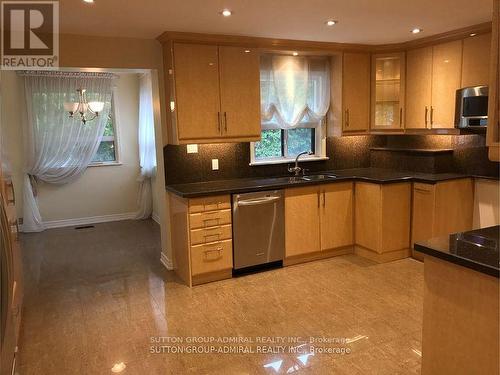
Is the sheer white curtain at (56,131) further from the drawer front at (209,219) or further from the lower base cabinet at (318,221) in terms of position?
the lower base cabinet at (318,221)

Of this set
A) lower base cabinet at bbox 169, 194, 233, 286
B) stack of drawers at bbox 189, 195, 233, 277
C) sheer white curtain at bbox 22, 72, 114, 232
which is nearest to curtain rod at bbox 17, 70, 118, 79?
sheer white curtain at bbox 22, 72, 114, 232

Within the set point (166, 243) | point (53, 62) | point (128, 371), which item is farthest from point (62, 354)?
point (53, 62)

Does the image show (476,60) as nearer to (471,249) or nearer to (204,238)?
(471,249)

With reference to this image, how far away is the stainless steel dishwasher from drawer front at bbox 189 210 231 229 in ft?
0.29

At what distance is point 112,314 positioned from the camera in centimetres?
329

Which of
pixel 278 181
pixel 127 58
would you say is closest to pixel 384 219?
pixel 278 181

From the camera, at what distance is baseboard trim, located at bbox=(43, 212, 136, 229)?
6293 millimetres

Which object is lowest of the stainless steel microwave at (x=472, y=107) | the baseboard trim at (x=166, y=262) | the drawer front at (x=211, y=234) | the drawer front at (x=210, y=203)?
the baseboard trim at (x=166, y=262)

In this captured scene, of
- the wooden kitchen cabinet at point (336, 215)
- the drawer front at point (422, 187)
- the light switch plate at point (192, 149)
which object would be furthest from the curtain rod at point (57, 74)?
the drawer front at point (422, 187)

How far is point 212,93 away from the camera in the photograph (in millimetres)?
3898

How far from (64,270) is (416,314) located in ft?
11.6

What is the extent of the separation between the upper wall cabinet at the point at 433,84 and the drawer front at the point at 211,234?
2461 millimetres

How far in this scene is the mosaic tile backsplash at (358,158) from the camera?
13.8 feet

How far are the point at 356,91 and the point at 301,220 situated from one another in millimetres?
1699
